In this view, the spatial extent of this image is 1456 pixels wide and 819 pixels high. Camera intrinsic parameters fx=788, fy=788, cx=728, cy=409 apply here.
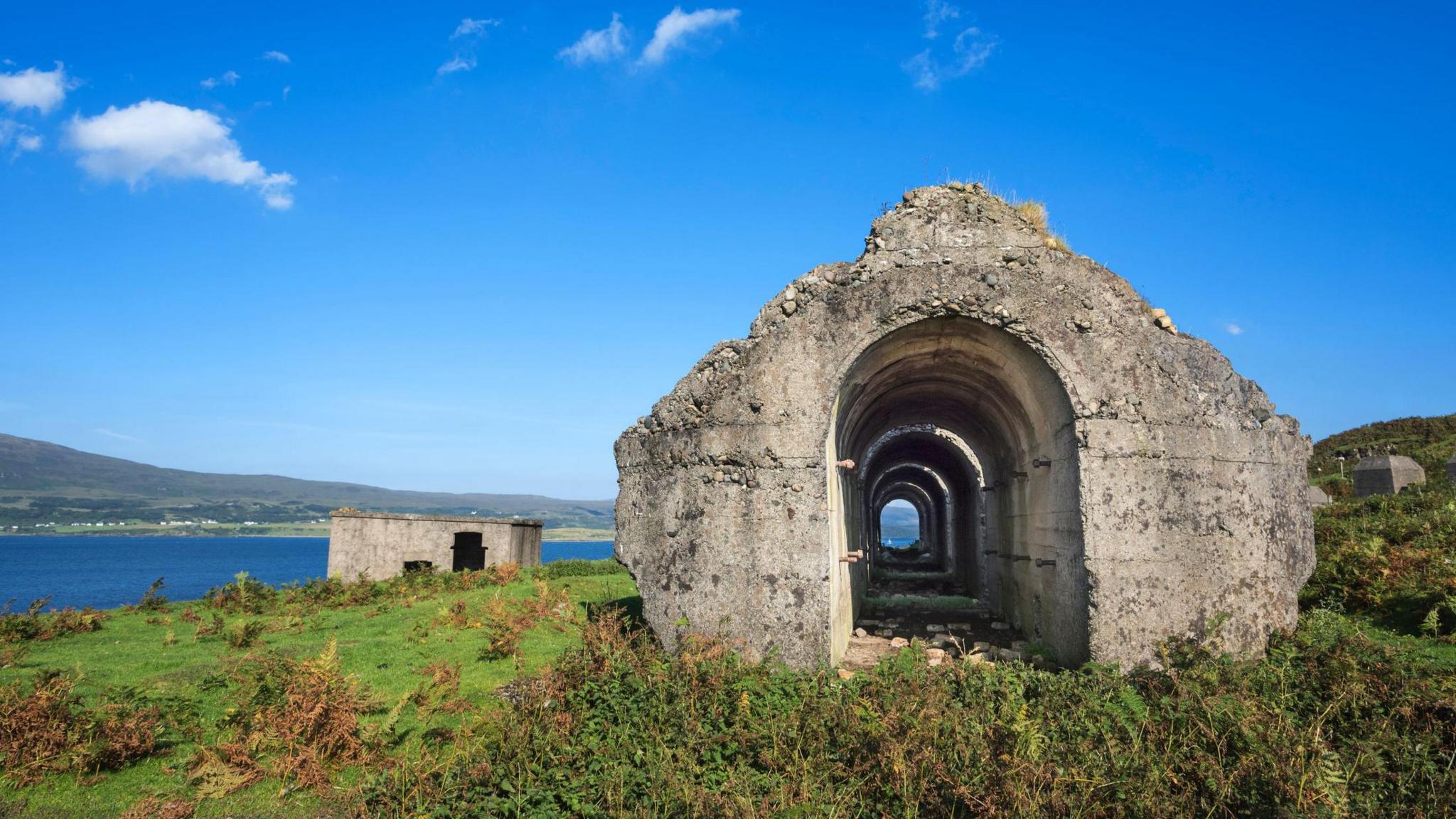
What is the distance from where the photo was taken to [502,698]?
8.84 meters

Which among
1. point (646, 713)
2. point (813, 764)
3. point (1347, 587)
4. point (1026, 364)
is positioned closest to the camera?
point (813, 764)

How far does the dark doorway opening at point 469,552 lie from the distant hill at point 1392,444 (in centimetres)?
3119

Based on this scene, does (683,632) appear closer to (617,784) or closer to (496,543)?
(617,784)

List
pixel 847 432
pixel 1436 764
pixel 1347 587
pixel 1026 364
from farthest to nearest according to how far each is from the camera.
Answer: pixel 847 432 < pixel 1347 587 < pixel 1026 364 < pixel 1436 764

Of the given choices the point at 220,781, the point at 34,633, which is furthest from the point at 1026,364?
the point at 34,633

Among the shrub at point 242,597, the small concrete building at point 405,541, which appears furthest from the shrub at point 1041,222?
the small concrete building at point 405,541

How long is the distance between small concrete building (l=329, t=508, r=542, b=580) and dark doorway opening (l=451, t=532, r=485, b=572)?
0.12 m

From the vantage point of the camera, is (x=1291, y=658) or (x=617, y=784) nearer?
(x=617, y=784)

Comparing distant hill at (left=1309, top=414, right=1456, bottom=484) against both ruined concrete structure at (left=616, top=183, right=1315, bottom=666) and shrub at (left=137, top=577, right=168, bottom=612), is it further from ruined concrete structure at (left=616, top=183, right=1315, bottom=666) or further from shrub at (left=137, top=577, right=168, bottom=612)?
shrub at (left=137, top=577, right=168, bottom=612)

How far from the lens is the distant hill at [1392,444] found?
31.7m

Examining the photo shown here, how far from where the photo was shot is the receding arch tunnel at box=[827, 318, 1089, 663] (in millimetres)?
9672

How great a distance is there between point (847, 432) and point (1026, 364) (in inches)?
134

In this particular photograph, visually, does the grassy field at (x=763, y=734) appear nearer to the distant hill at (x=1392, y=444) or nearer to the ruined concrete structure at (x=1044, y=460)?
the ruined concrete structure at (x=1044, y=460)

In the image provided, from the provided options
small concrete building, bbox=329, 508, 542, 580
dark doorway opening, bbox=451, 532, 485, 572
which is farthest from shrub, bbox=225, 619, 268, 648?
dark doorway opening, bbox=451, 532, 485, 572
